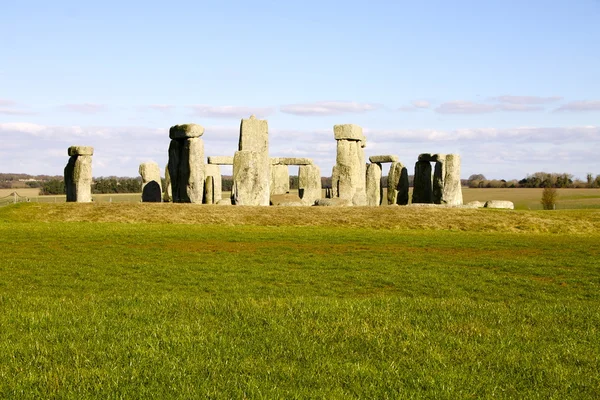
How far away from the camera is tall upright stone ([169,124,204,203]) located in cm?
2766

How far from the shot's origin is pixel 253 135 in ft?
91.4

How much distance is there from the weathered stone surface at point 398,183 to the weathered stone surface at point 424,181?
2.18ft

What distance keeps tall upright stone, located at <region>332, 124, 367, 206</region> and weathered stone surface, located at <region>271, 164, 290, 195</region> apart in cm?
638

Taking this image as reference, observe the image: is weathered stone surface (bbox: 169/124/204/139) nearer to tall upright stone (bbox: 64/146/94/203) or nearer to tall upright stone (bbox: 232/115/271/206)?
tall upright stone (bbox: 232/115/271/206)

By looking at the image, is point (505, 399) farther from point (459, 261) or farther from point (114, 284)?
point (459, 261)

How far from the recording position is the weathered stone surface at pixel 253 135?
91.0 feet

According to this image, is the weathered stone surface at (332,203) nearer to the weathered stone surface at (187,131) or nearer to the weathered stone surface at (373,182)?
the weathered stone surface at (187,131)

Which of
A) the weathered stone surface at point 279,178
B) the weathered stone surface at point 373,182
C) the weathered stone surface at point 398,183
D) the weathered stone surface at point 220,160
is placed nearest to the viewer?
the weathered stone surface at point 398,183

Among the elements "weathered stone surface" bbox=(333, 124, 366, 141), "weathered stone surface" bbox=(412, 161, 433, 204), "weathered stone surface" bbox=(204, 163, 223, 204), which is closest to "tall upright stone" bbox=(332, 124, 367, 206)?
"weathered stone surface" bbox=(333, 124, 366, 141)

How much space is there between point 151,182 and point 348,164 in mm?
10010

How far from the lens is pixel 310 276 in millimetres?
11664

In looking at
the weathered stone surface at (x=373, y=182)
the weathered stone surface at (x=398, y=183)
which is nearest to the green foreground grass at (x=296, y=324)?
the weathered stone surface at (x=398, y=183)

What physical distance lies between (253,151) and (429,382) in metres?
21.4

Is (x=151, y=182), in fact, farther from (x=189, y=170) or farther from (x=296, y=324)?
(x=296, y=324)
